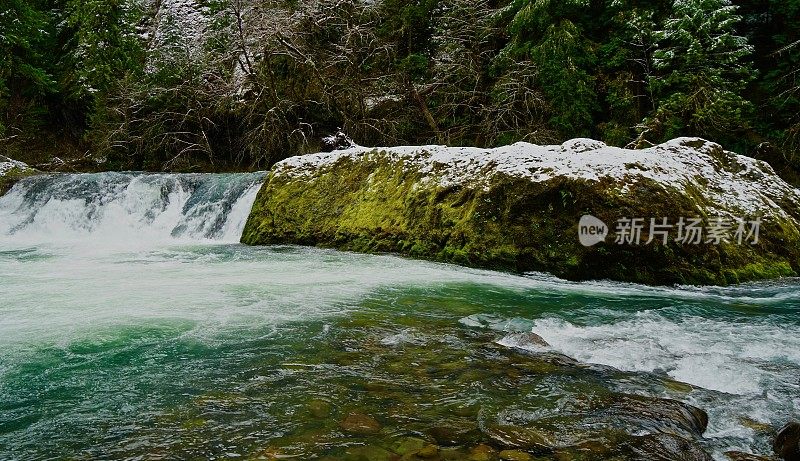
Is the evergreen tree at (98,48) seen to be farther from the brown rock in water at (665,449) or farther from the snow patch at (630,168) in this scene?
the brown rock in water at (665,449)

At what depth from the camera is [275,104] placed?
16031mm

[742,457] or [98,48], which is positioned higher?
[98,48]

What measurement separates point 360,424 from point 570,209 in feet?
14.9

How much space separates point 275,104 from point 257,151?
162 centimetres

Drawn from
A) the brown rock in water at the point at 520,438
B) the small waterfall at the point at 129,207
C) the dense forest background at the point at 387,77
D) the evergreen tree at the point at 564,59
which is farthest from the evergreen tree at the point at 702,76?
the brown rock in water at the point at 520,438

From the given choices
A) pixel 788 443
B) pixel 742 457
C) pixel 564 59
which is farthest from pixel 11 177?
pixel 788 443

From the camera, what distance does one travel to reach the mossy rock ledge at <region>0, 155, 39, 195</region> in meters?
11.6

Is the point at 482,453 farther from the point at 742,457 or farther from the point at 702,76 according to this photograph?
the point at 702,76

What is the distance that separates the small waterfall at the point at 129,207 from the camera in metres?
9.70

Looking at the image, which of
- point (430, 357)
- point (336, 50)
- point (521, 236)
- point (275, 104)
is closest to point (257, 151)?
point (275, 104)

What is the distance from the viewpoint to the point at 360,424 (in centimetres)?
219

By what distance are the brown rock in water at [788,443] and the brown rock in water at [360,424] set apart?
162 centimetres

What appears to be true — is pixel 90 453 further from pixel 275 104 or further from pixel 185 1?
pixel 185 1

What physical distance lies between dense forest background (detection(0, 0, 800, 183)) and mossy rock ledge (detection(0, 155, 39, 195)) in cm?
464
